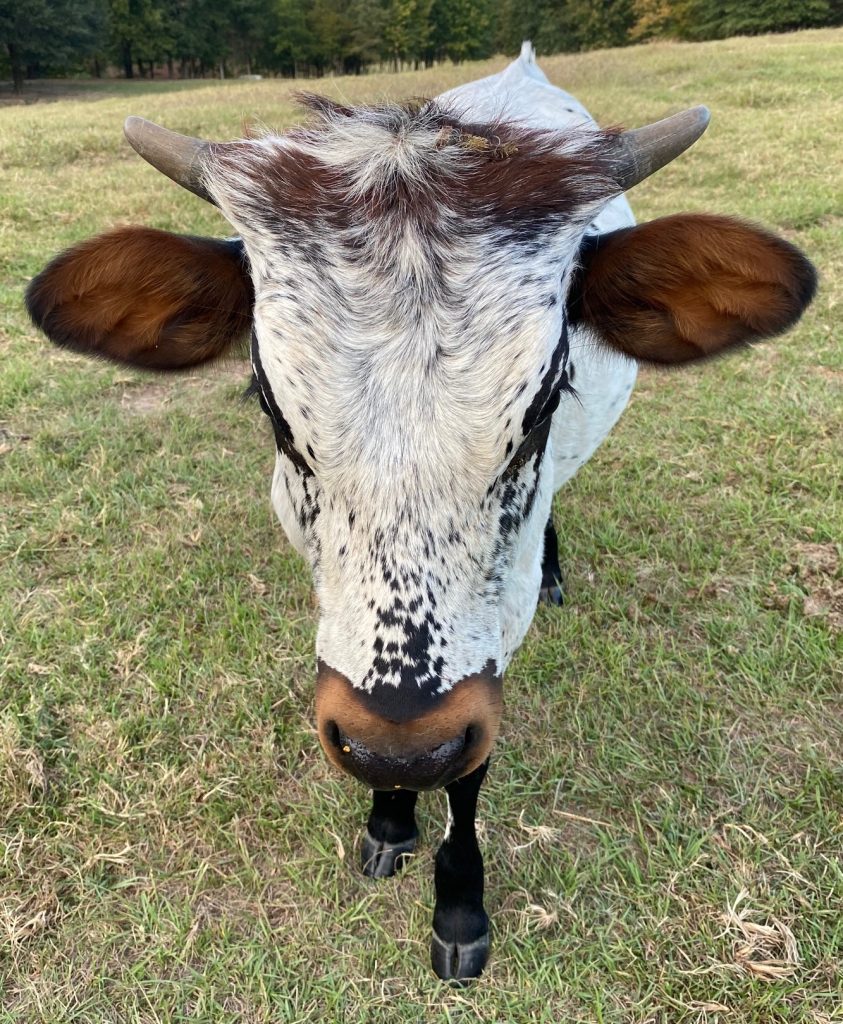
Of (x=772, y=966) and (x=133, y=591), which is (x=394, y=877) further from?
(x=133, y=591)

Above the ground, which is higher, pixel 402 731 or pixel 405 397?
pixel 405 397

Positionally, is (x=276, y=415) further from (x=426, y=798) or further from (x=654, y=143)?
(x=426, y=798)

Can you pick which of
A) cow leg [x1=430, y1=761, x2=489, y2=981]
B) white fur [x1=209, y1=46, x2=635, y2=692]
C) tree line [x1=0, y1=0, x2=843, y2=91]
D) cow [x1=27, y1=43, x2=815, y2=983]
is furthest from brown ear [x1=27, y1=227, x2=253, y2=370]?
tree line [x1=0, y1=0, x2=843, y2=91]

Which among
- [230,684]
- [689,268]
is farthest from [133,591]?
[689,268]

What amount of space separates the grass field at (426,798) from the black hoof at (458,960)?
4 centimetres

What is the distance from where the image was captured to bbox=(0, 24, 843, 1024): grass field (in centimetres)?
219

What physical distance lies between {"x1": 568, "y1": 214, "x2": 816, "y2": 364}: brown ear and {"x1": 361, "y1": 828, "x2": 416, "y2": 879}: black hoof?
179 centimetres

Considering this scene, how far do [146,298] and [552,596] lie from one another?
2358 mm

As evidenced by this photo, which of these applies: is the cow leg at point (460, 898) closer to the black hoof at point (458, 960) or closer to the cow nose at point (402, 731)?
the black hoof at point (458, 960)

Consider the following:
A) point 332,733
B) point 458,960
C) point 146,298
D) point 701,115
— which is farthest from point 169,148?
point 458,960

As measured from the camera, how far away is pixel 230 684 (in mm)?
3070

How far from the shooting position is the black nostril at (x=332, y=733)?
1.50m

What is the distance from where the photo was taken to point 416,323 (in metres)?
1.44

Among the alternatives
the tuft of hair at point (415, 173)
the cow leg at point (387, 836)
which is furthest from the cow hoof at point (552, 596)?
the tuft of hair at point (415, 173)
